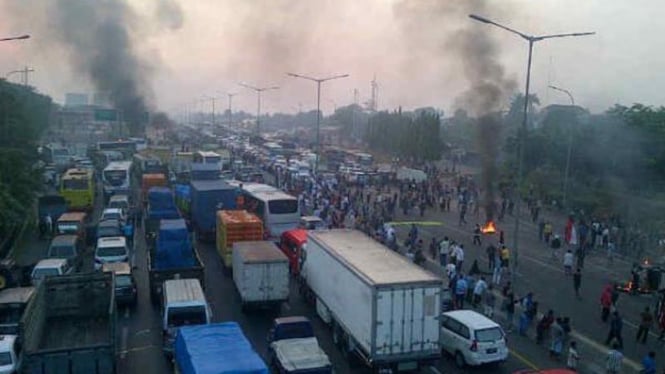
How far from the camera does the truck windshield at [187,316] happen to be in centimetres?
1466

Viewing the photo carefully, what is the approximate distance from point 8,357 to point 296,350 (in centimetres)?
551

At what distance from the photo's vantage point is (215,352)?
10742 millimetres

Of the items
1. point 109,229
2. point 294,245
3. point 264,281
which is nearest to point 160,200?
point 109,229

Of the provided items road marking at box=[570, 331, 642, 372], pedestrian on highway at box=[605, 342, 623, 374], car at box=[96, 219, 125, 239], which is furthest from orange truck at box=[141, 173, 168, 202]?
pedestrian on highway at box=[605, 342, 623, 374]

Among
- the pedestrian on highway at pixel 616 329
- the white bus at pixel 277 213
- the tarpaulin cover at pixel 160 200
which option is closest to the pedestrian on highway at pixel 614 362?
the pedestrian on highway at pixel 616 329

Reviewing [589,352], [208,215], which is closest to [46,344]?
[589,352]

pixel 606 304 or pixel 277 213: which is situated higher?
pixel 277 213

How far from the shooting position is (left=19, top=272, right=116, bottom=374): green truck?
11664mm

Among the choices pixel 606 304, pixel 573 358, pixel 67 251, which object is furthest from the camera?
pixel 67 251

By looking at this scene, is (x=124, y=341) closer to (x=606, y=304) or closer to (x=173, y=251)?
(x=173, y=251)

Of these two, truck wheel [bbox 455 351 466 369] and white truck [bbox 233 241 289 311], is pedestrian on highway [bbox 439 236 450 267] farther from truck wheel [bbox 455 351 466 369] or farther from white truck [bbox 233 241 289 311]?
truck wheel [bbox 455 351 466 369]

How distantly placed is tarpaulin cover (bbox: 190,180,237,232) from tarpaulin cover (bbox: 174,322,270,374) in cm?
1605

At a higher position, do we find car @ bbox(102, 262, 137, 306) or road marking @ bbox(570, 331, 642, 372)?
car @ bbox(102, 262, 137, 306)

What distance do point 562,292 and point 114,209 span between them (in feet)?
61.4
